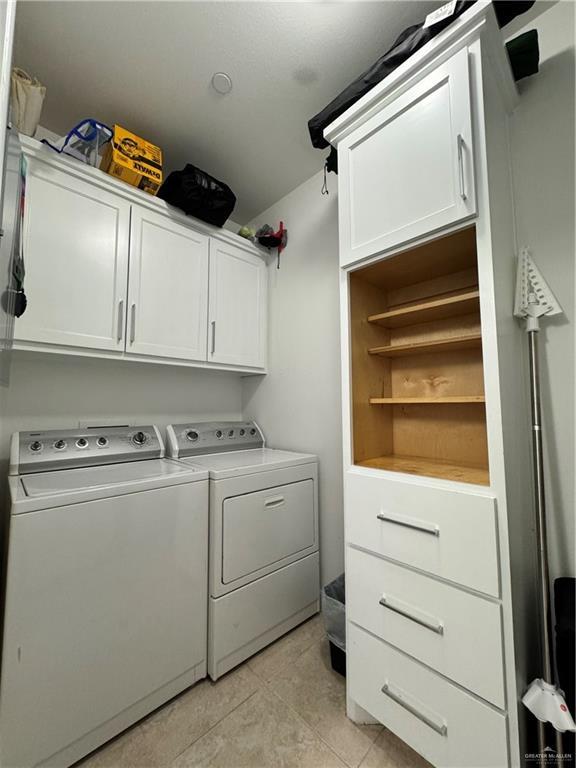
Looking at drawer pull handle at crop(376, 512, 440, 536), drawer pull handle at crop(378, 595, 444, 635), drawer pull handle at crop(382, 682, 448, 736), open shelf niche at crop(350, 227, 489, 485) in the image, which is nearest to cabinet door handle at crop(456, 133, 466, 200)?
open shelf niche at crop(350, 227, 489, 485)

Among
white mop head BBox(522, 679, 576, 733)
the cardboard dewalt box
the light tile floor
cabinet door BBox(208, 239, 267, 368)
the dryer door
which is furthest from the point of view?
cabinet door BBox(208, 239, 267, 368)

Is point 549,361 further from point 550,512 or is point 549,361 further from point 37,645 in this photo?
point 37,645

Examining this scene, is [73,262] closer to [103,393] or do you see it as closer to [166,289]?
[166,289]

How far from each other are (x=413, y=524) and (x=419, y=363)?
830 millimetres

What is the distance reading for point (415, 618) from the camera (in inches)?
41.2

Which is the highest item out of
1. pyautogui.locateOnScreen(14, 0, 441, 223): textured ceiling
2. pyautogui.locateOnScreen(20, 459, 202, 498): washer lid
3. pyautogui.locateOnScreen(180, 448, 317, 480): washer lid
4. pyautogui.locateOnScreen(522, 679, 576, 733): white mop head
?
pyautogui.locateOnScreen(14, 0, 441, 223): textured ceiling

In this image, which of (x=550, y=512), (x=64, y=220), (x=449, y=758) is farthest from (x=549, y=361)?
(x=64, y=220)

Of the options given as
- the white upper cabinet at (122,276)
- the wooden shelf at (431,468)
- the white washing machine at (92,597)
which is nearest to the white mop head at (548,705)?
the wooden shelf at (431,468)

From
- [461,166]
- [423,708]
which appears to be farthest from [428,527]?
[461,166]

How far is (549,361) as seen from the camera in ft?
3.87

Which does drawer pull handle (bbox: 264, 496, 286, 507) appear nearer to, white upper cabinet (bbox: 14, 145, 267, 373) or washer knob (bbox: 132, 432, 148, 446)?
washer knob (bbox: 132, 432, 148, 446)

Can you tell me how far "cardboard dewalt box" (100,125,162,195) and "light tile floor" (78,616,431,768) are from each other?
2.48 metres

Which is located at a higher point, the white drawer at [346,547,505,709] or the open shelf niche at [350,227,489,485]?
the open shelf niche at [350,227,489,485]

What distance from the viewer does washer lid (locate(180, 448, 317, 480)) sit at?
1512 mm
